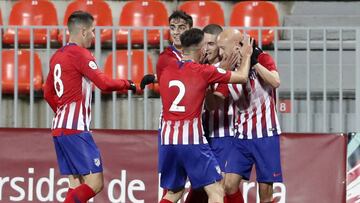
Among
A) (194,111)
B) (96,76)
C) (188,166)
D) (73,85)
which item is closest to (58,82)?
(73,85)

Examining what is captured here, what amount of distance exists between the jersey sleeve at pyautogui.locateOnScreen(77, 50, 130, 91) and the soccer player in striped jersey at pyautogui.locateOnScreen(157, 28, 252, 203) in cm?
40

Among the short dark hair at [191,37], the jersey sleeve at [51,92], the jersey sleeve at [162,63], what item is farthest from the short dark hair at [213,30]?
the jersey sleeve at [51,92]

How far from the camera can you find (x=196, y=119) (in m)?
8.96

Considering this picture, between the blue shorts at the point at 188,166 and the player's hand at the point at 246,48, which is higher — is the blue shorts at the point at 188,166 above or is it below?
below

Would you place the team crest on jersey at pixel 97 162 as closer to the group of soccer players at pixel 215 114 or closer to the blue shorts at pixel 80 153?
the blue shorts at pixel 80 153

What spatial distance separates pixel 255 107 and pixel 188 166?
102 centimetres

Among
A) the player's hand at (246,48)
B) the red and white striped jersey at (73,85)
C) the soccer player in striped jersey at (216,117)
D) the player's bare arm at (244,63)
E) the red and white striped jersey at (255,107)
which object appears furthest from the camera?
the soccer player in striped jersey at (216,117)

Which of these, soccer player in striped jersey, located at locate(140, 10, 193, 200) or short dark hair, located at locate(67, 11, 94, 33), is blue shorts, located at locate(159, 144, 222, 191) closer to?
soccer player in striped jersey, located at locate(140, 10, 193, 200)

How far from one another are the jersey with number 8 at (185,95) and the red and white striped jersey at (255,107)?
65 centimetres

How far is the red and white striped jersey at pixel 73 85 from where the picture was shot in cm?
921

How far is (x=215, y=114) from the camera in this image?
9.84m

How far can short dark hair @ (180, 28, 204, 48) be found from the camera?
A: 28.9 feet

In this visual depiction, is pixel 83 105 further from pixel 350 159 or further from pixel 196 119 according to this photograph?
pixel 350 159

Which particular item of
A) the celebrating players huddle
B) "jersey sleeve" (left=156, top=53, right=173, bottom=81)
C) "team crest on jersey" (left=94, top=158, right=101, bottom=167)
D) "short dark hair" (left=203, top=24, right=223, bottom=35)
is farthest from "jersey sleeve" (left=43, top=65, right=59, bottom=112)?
"short dark hair" (left=203, top=24, right=223, bottom=35)
